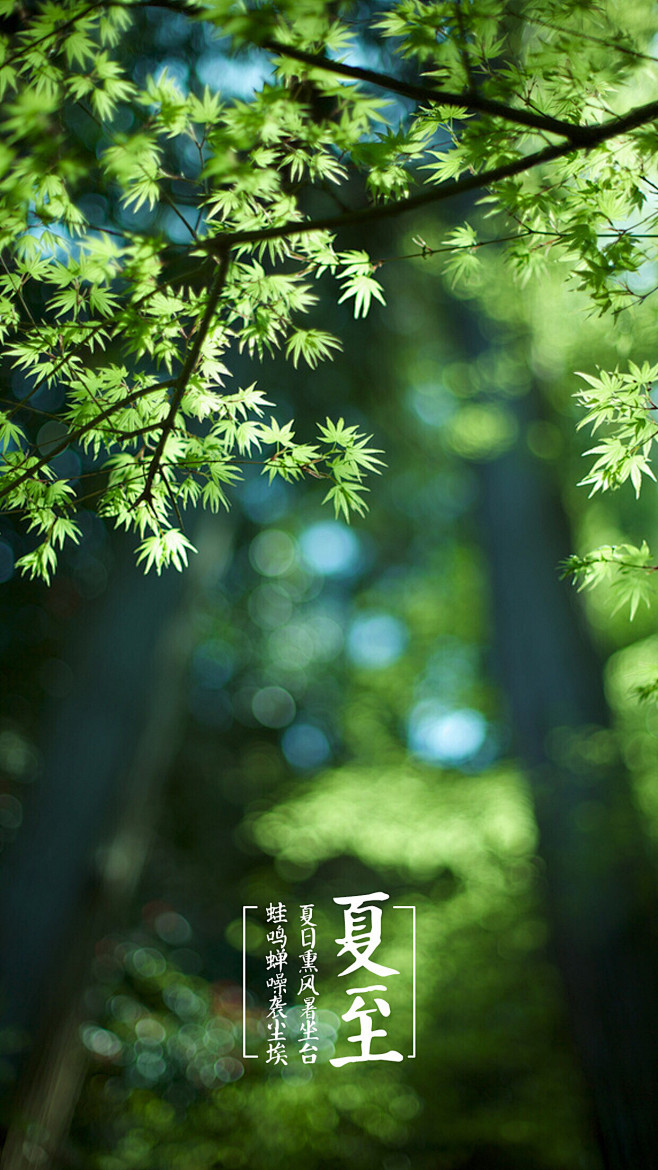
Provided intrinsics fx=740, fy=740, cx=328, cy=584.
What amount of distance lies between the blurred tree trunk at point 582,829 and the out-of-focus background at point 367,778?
0.04 feet

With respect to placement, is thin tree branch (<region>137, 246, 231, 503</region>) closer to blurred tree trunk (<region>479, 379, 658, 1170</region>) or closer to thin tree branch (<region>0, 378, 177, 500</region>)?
thin tree branch (<region>0, 378, 177, 500</region>)

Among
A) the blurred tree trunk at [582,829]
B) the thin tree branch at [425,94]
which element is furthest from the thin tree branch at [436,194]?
the blurred tree trunk at [582,829]

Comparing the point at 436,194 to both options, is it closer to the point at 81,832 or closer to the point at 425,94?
the point at 425,94

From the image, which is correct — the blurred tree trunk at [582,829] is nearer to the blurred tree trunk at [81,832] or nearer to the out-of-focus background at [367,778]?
the out-of-focus background at [367,778]

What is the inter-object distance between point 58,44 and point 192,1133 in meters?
3.78

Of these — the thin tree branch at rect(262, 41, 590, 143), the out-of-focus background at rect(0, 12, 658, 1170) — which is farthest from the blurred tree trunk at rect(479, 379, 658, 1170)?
the thin tree branch at rect(262, 41, 590, 143)

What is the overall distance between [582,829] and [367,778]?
1981 millimetres

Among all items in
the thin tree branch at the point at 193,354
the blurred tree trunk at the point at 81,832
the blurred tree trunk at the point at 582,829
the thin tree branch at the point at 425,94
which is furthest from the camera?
the blurred tree trunk at the point at 81,832

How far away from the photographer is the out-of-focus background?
2.48 metres

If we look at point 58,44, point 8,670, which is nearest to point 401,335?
point 8,670

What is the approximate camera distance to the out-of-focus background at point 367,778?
248cm

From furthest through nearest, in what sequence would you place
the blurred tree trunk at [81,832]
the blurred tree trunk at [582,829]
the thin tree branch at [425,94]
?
the blurred tree trunk at [81,832], the blurred tree trunk at [582,829], the thin tree branch at [425,94]

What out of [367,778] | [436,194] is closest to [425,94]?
[436,194]

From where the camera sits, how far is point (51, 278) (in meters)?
1.18
